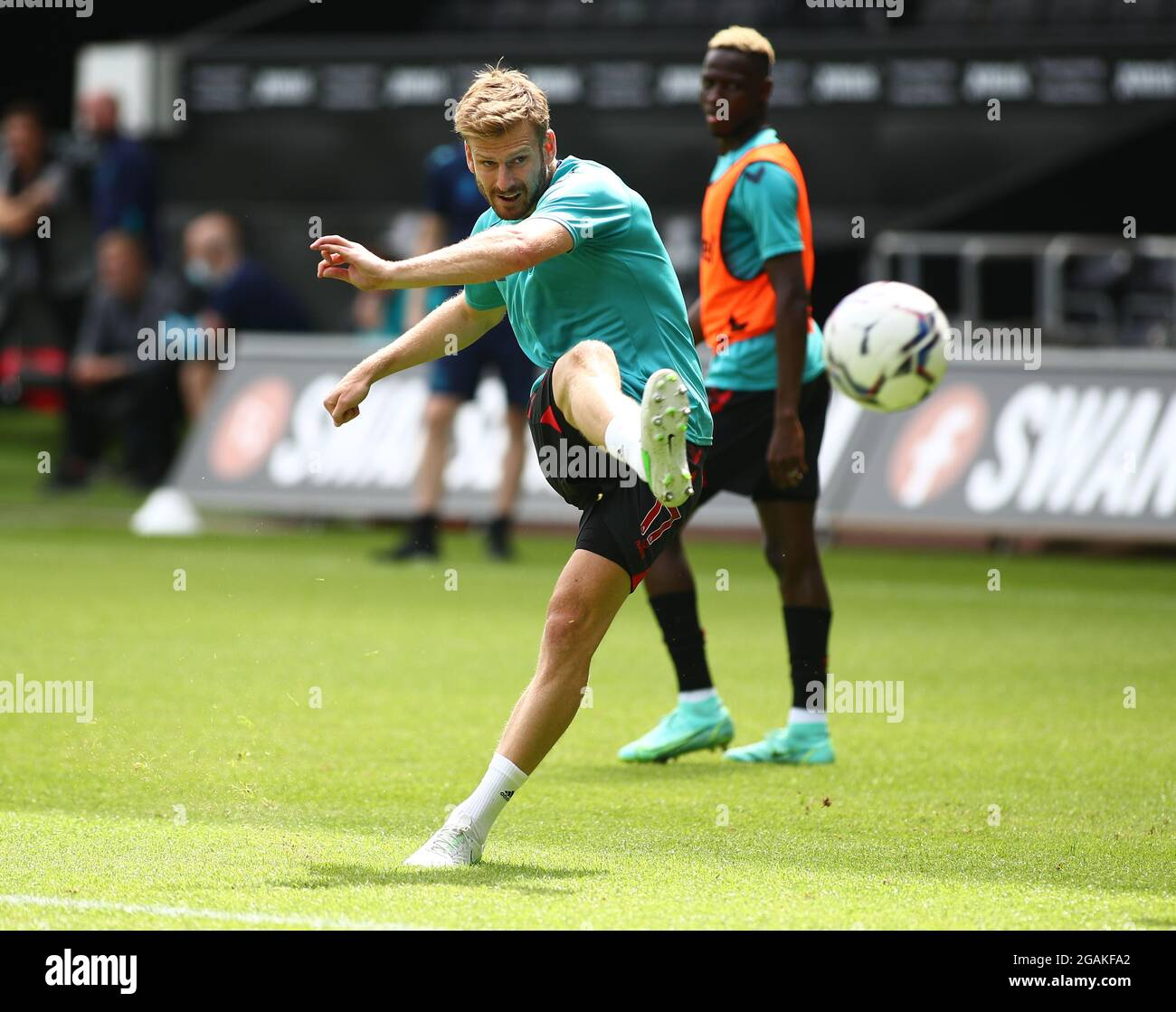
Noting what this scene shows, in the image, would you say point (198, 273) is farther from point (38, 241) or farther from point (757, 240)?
point (757, 240)

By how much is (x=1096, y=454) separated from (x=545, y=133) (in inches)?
370

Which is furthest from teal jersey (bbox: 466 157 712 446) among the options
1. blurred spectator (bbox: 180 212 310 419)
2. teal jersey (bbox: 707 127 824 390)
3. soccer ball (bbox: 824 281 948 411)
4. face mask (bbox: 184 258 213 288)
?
face mask (bbox: 184 258 213 288)

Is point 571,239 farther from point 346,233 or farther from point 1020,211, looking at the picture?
point 346,233

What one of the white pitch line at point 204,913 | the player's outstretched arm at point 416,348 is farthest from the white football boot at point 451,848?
the player's outstretched arm at point 416,348

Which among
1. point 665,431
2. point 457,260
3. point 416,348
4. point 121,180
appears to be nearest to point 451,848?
point 665,431

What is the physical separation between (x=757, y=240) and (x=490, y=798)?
2.88 meters

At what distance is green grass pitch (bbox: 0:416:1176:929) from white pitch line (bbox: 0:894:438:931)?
1 centimetres

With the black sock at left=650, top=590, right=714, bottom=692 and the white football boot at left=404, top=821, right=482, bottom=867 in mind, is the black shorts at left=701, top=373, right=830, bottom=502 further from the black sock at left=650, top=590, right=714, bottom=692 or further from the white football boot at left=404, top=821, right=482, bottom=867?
the white football boot at left=404, top=821, right=482, bottom=867

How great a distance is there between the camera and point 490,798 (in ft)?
19.1

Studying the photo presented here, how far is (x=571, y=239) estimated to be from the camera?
5.76 metres

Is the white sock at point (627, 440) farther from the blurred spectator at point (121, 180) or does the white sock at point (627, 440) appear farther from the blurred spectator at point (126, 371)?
the blurred spectator at point (121, 180)

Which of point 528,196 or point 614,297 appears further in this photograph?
point 614,297

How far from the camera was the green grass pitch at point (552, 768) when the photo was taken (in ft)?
17.6
